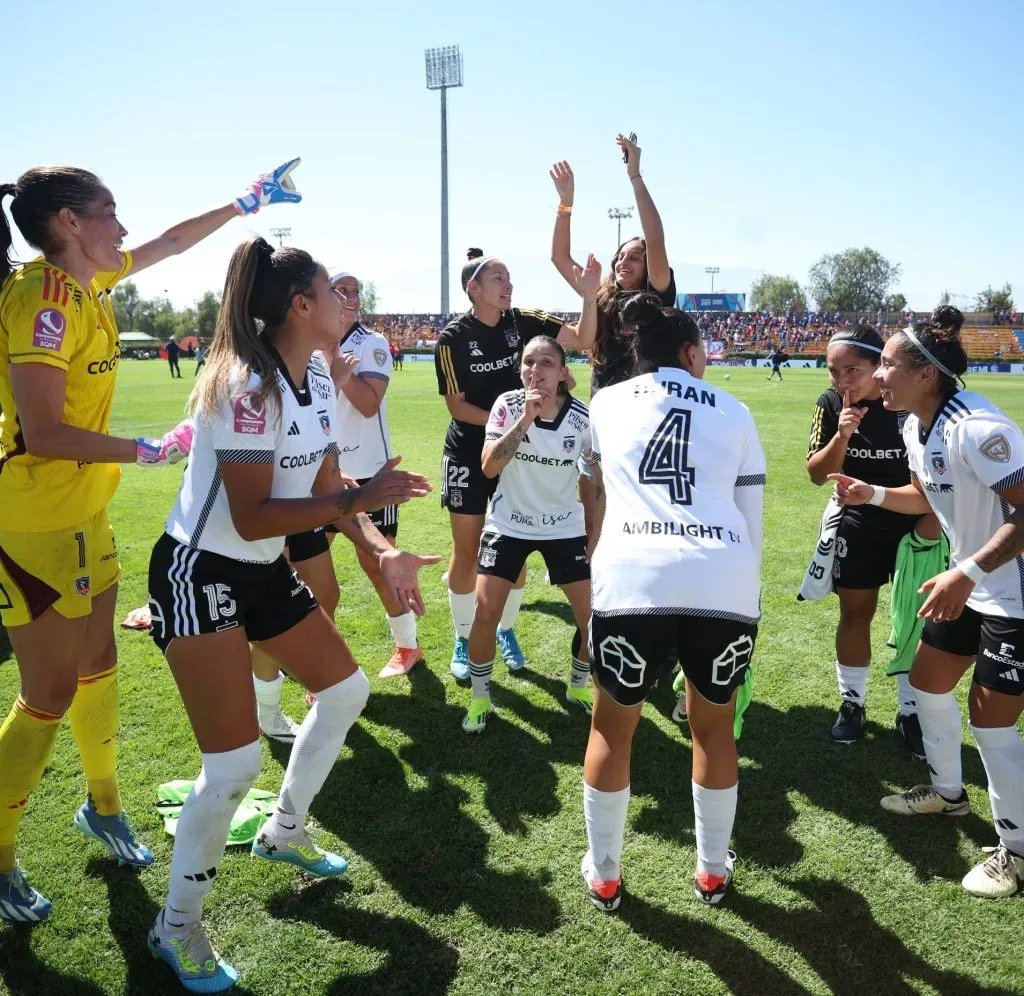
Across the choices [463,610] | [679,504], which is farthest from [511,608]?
[679,504]

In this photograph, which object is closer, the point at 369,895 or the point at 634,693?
the point at 634,693

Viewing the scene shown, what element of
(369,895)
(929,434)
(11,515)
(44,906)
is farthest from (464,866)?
(929,434)

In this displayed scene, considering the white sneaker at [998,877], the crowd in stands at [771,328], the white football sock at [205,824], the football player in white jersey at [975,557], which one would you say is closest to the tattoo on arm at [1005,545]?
the football player in white jersey at [975,557]

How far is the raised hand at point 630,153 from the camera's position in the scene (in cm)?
499

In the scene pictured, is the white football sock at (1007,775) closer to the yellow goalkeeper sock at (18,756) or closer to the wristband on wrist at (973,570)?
the wristband on wrist at (973,570)

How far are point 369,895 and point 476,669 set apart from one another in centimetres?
146

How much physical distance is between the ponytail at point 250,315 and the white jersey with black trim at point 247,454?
41mm

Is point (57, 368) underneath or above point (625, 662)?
above

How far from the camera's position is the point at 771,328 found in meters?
62.5

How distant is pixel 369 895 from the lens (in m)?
3.09

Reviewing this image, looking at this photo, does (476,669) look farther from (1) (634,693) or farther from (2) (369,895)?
(1) (634,693)

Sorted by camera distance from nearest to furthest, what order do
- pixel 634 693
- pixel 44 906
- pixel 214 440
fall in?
pixel 214 440 < pixel 634 693 < pixel 44 906

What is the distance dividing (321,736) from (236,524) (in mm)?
955

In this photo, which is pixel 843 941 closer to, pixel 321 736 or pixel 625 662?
pixel 625 662
